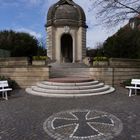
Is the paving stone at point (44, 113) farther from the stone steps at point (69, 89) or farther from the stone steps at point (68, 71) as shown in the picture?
the stone steps at point (68, 71)

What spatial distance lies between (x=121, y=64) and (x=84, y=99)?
5.33 metres

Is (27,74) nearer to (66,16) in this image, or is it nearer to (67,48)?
(66,16)

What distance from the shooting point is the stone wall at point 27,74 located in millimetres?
13406

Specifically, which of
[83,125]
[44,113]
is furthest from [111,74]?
[83,125]

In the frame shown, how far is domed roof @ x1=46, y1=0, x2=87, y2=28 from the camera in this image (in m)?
20.7

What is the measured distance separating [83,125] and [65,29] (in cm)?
1547

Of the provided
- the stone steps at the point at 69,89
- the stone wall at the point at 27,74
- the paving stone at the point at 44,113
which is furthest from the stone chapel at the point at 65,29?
the paving stone at the point at 44,113

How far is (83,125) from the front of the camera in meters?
6.08

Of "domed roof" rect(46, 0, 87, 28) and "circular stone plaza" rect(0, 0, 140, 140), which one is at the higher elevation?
"domed roof" rect(46, 0, 87, 28)

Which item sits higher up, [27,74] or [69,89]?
[27,74]

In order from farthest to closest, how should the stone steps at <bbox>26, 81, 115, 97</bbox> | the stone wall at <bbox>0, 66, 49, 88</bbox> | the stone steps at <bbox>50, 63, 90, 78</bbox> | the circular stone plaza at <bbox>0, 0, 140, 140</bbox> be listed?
the stone steps at <bbox>50, 63, 90, 78</bbox> < the stone wall at <bbox>0, 66, 49, 88</bbox> < the stone steps at <bbox>26, 81, 115, 97</bbox> < the circular stone plaza at <bbox>0, 0, 140, 140</bbox>

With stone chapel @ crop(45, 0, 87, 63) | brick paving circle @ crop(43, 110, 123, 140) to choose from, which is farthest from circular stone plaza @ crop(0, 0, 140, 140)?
stone chapel @ crop(45, 0, 87, 63)

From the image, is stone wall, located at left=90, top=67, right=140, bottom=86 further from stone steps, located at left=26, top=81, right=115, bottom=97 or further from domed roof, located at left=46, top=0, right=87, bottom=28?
domed roof, located at left=46, top=0, right=87, bottom=28

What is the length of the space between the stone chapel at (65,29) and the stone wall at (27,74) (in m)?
7.38
